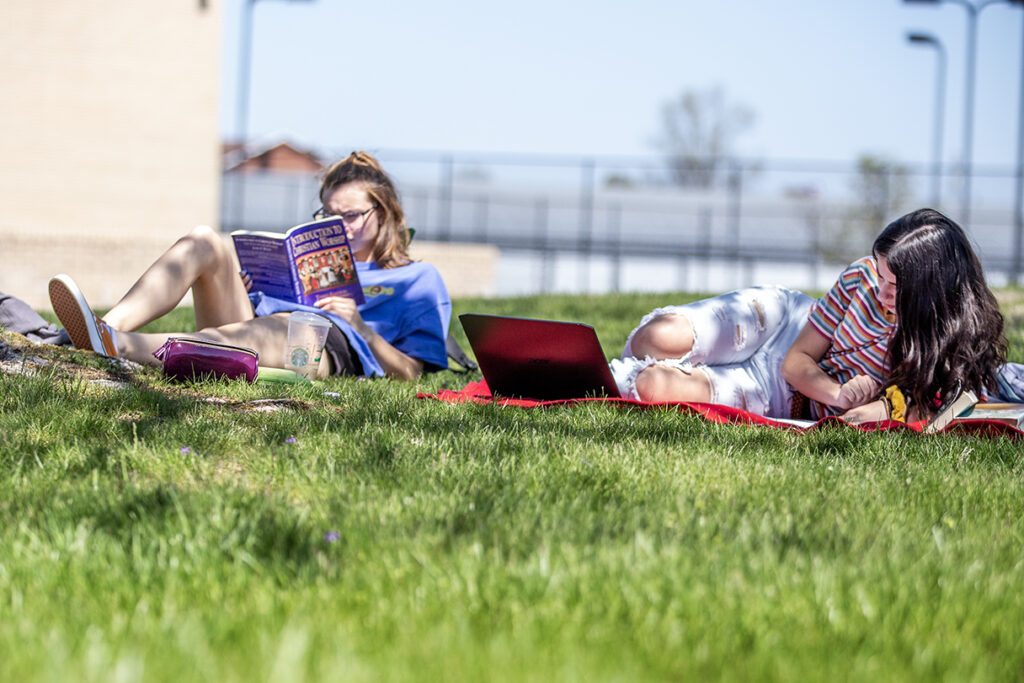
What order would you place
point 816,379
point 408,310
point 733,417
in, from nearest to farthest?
point 733,417 < point 816,379 < point 408,310

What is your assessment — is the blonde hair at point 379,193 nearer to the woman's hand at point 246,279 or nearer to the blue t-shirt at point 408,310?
the blue t-shirt at point 408,310

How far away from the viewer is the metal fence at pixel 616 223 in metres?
20.8

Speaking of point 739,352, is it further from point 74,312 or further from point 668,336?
point 74,312

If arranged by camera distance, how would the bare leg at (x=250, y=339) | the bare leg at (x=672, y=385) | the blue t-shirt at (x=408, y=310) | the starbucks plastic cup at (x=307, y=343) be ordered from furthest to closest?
1. the blue t-shirt at (x=408, y=310)
2. the starbucks plastic cup at (x=307, y=343)
3. the bare leg at (x=250, y=339)
4. the bare leg at (x=672, y=385)

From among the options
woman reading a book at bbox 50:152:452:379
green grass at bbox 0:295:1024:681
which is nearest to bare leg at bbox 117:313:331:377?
woman reading a book at bbox 50:152:452:379

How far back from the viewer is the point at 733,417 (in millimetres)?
3764

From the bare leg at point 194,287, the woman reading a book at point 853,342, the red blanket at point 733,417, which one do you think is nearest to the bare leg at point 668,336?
the woman reading a book at point 853,342

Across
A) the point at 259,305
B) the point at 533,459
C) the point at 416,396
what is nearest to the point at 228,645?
the point at 533,459

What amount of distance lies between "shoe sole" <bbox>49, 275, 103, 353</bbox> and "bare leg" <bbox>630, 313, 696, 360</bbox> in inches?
88.3

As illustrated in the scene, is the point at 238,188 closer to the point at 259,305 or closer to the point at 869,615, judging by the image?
the point at 259,305

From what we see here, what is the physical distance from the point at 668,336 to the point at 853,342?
2.41ft

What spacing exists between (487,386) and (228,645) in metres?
2.93

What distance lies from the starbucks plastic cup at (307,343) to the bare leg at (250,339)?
0.06 metres

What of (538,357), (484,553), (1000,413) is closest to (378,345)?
(538,357)
